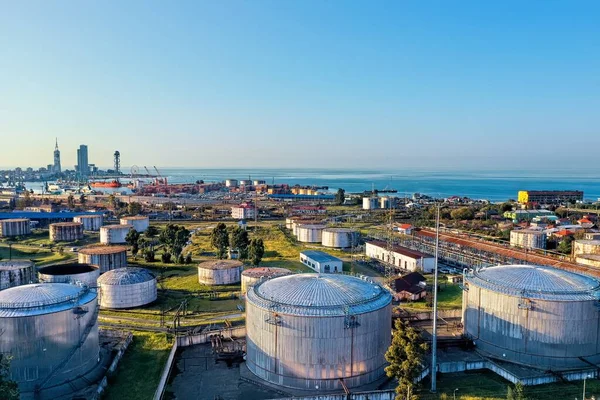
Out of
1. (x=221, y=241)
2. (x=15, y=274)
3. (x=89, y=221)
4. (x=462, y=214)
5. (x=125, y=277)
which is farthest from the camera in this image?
(x=462, y=214)

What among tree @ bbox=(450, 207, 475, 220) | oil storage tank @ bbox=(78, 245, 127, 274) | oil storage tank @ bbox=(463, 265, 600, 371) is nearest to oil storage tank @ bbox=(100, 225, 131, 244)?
oil storage tank @ bbox=(78, 245, 127, 274)

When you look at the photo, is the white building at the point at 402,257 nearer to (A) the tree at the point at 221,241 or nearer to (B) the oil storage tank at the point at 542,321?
(A) the tree at the point at 221,241

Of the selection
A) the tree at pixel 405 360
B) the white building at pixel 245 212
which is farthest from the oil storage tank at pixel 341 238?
the tree at pixel 405 360

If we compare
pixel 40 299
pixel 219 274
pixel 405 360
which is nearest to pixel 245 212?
pixel 219 274

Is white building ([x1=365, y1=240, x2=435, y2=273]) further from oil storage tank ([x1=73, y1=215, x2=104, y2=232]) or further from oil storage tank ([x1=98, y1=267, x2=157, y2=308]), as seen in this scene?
oil storage tank ([x1=73, y1=215, x2=104, y2=232])

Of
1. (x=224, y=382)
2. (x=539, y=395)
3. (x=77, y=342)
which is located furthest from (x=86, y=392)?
(x=539, y=395)

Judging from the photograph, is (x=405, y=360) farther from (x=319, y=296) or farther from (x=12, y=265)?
(x=12, y=265)

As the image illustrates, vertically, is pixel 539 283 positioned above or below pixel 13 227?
above
